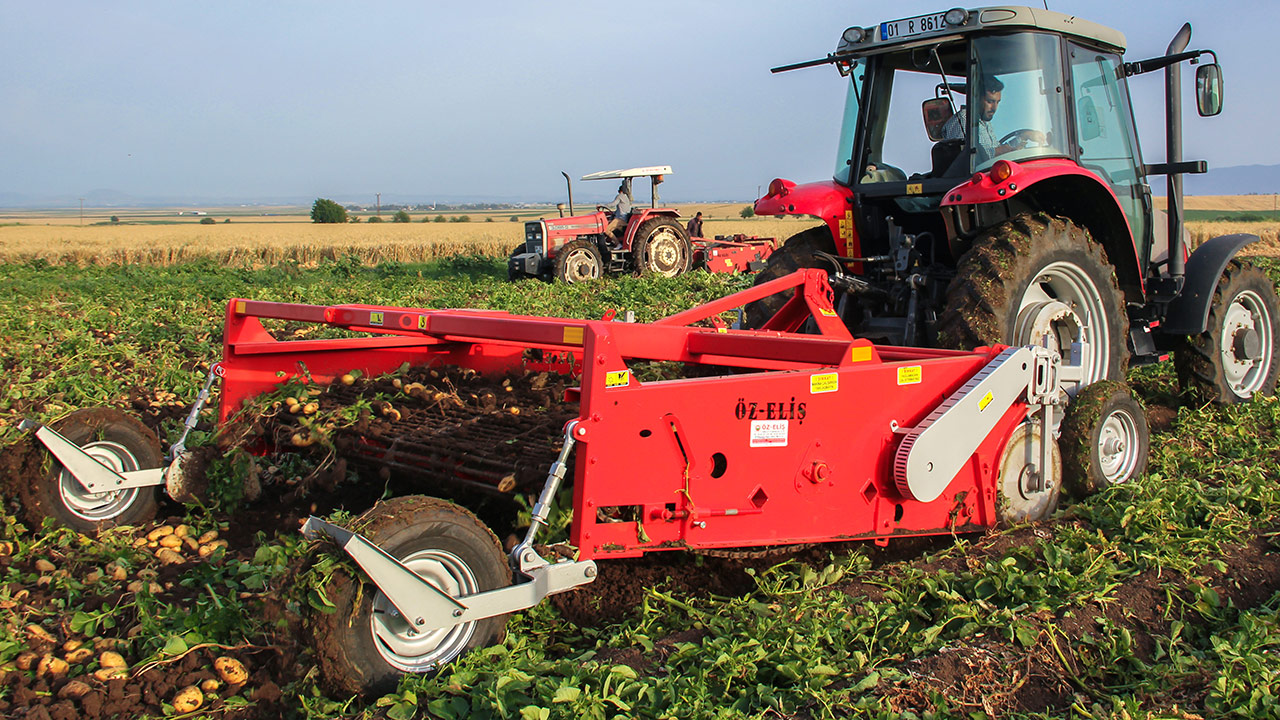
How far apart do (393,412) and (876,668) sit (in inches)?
104

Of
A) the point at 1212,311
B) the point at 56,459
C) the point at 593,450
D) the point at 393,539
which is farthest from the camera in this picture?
the point at 1212,311

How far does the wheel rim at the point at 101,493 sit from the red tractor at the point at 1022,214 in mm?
3610

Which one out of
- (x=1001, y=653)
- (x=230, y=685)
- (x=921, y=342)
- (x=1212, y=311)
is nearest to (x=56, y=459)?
→ (x=230, y=685)

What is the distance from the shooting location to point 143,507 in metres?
4.65

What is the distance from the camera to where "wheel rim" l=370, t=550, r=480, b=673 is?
2924mm

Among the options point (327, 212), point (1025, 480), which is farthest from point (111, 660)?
point (327, 212)

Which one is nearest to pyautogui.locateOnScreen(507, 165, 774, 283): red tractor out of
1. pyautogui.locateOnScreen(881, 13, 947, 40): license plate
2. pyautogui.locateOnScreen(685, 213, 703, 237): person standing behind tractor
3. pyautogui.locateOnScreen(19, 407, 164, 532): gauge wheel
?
pyautogui.locateOnScreen(685, 213, 703, 237): person standing behind tractor

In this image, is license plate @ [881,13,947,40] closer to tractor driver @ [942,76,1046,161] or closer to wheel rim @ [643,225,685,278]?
tractor driver @ [942,76,1046,161]

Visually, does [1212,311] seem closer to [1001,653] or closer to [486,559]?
[1001,653]

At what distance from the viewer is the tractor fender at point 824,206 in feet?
18.8

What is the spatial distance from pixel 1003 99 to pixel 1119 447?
2.02 m

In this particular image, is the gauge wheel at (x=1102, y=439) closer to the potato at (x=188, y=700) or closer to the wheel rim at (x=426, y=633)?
the wheel rim at (x=426, y=633)

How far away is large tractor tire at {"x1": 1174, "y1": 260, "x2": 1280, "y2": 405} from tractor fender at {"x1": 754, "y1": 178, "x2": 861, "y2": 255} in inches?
103

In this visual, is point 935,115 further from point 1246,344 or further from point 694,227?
point 694,227
